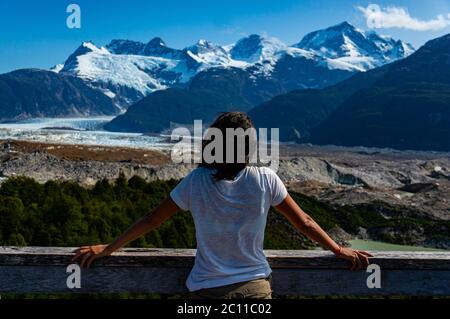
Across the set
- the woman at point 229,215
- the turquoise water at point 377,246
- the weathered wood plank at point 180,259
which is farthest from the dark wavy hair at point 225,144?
the turquoise water at point 377,246

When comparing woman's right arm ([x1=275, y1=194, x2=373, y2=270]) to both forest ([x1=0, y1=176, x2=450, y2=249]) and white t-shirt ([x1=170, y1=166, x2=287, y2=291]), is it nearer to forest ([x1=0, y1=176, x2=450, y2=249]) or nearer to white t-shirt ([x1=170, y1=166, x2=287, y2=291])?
white t-shirt ([x1=170, y1=166, x2=287, y2=291])

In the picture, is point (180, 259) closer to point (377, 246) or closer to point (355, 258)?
point (355, 258)

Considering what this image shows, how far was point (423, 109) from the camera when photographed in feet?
565

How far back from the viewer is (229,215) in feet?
11.5

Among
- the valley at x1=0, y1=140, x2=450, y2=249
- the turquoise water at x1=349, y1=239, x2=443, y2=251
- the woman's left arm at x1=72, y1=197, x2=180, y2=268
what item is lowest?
the turquoise water at x1=349, y1=239, x2=443, y2=251

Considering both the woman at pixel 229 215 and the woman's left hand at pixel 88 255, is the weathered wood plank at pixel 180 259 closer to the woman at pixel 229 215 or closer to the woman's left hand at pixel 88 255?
the woman's left hand at pixel 88 255

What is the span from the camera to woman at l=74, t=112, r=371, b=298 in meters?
3.49

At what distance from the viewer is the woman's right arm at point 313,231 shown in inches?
143

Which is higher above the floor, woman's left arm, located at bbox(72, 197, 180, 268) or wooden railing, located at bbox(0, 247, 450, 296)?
woman's left arm, located at bbox(72, 197, 180, 268)

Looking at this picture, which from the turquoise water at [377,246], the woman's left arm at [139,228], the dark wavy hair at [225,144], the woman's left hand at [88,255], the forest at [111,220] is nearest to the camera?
the dark wavy hair at [225,144]

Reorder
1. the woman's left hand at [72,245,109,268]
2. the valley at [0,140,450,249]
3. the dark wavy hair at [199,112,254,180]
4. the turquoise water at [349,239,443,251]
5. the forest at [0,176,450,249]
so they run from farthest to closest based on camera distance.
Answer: the valley at [0,140,450,249] → the turquoise water at [349,239,443,251] → the forest at [0,176,450,249] → the woman's left hand at [72,245,109,268] → the dark wavy hair at [199,112,254,180]

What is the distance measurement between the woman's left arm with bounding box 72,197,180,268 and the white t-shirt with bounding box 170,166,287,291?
8 centimetres

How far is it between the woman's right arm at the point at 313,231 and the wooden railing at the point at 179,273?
0.26ft

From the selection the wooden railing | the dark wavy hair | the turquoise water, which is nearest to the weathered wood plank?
the wooden railing
